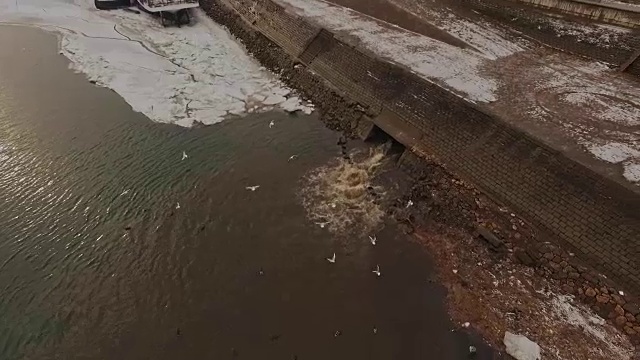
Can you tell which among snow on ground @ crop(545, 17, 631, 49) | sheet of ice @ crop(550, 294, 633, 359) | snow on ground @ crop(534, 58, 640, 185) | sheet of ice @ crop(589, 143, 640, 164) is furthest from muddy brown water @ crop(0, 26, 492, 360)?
snow on ground @ crop(545, 17, 631, 49)

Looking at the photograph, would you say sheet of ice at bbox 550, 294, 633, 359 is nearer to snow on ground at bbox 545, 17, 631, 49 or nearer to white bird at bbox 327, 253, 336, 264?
white bird at bbox 327, 253, 336, 264

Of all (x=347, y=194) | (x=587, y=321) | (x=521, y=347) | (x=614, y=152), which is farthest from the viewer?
(x=347, y=194)

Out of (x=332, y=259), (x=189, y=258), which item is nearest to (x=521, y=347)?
(x=332, y=259)

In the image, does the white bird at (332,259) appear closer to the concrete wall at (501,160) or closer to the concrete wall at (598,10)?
the concrete wall at (501,160)

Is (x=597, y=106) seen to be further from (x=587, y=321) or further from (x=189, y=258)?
(x=189, y=258)

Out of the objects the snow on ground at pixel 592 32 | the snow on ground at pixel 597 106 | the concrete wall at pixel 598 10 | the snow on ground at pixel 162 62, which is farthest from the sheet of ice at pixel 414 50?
the concrete wall at pixel 598 10

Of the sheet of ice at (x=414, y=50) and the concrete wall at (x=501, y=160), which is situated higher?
the sheet of ice at (x=414, y=50)
